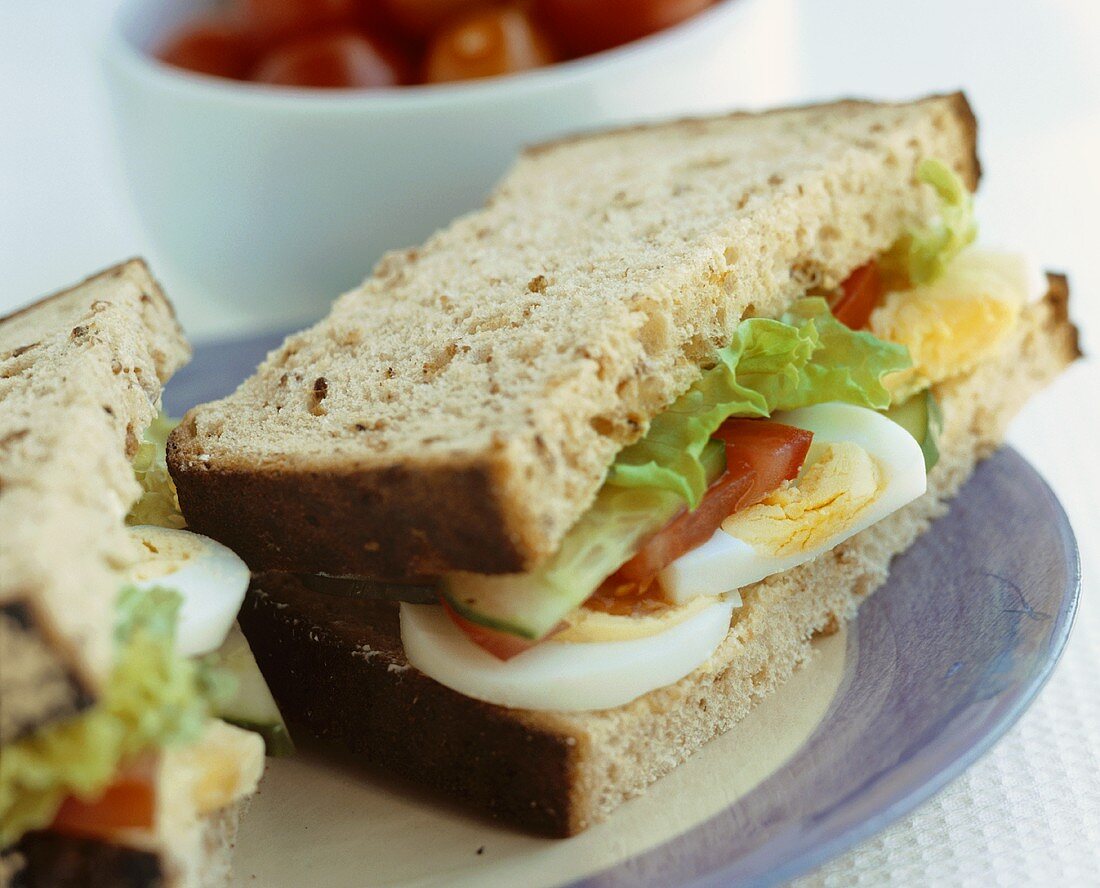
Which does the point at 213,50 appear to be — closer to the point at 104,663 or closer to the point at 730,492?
the point at 730,492

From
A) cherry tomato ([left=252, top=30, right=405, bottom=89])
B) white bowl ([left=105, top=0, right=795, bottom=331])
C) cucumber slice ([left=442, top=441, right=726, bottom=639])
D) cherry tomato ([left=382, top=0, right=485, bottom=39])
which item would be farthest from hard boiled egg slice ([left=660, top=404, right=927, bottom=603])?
cherry tomato ([left=382, top=0, right=485, bottom=39])

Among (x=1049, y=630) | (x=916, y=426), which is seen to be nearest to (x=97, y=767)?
A: (x=1049, y=630)

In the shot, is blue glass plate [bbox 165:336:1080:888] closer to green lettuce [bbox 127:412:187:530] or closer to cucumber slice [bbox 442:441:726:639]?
cucumber slice [bbox 442:441:726:639]

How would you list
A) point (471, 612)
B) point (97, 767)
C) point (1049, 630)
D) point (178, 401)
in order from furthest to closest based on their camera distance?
point (178, 401) → point (1049, 630) → point (471, 612) → point (97, 767)

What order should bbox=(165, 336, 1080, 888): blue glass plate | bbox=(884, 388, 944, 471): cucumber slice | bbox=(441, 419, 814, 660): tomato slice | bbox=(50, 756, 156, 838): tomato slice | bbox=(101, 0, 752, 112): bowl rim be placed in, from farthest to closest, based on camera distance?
bbox=(101, 0, 752, 112): bowl rim < bbox=(884, 388, 944, 471): cucumber slice < bbox=(441, 419, 814, 660): tomato slice < bbox=(165, 336, 1080, 888): blue glass plate < bbox=(50, 756, 156, 838): tomato slice

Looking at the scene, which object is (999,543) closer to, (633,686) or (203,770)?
(633,686)

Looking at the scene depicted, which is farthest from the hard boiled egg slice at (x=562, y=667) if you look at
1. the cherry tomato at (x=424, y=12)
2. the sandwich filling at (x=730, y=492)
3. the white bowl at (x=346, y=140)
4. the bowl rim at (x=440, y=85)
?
the cherry tomato at (x=424, y=12)
